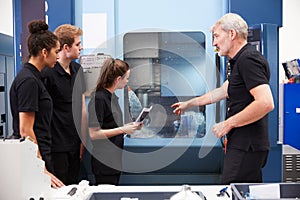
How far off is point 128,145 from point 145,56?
0.66 metres

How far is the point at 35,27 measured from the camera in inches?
83.8

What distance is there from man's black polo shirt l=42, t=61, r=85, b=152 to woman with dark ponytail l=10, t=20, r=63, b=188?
0.25m

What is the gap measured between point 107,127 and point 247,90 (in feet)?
3.08

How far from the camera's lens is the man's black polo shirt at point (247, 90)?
1929 millimetres

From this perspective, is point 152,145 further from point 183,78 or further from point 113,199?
point 113,199

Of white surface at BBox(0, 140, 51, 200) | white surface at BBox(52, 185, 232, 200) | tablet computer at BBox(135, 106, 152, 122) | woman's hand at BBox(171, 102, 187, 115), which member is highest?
woman's hand at BBox(171, 102, 187, 115)

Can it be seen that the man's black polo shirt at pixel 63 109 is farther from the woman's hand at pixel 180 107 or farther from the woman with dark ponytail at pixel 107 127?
the woman's hand at pixel 180 107

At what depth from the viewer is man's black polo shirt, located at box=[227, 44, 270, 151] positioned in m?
1.93

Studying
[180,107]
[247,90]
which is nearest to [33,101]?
[180,107]

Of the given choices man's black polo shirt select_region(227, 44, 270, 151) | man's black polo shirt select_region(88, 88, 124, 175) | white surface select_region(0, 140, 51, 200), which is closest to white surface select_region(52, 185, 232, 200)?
white surface select_region(0, 140, 51, 200)

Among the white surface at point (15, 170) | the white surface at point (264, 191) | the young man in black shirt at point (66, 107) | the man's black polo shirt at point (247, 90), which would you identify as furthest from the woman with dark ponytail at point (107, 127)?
the white surface at point (264, 191)

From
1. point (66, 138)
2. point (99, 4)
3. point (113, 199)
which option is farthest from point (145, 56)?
point (113, 199)

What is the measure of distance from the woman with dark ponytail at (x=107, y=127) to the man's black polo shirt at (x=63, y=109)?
12cm

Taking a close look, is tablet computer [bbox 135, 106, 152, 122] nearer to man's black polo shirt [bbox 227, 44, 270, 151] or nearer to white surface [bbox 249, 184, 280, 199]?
man's black polo shirt [bbox 227, 44, 270, 151]
